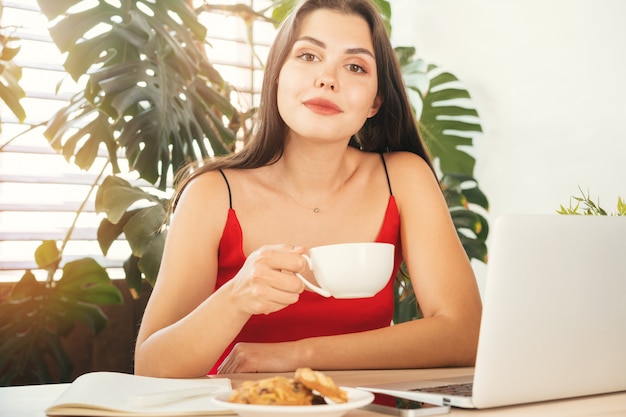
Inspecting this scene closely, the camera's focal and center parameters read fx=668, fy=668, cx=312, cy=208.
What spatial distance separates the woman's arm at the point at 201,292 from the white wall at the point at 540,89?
67.0 inches

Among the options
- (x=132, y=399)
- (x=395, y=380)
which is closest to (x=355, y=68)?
(x=395, y=380)

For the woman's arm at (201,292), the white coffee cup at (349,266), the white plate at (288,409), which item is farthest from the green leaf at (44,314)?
the white plate at (288,409)

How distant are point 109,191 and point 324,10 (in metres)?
0.97

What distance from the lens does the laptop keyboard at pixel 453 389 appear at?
2.36ft

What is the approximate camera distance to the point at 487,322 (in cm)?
64

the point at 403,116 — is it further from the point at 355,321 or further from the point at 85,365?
the point at 85,365

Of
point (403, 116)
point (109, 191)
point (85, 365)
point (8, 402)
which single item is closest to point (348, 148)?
point (403, 116)

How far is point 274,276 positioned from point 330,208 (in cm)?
81

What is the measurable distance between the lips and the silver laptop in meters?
0.80

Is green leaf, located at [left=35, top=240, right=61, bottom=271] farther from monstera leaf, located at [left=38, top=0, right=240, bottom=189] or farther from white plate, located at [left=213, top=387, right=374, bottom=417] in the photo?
white plate, located at [left=213, top=387, right=374, bottom=417]

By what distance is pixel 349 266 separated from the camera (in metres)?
0.78

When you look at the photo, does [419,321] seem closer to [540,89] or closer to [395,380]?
[395,380]

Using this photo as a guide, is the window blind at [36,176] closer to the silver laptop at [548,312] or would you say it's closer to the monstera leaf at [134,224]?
the monstera leaf at [134,224]

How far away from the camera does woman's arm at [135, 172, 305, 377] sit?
842 mm
